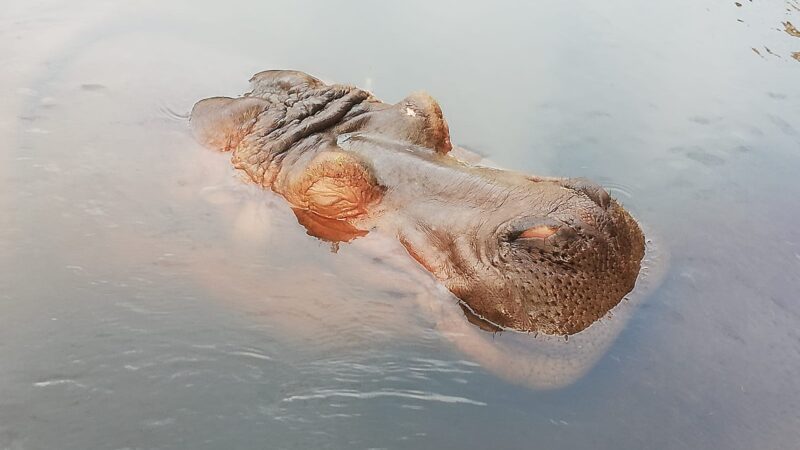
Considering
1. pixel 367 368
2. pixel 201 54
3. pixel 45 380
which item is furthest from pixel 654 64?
pixel 45 380

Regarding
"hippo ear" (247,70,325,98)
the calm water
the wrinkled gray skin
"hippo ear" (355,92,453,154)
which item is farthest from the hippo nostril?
"hippo ear" (247,70,325,98)

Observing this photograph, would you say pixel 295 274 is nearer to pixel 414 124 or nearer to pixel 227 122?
pixel 414 124

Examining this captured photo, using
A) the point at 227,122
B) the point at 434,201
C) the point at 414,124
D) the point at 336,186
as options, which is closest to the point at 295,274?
the point at 336,186

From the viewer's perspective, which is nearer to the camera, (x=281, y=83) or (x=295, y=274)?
(x=295, y=274)

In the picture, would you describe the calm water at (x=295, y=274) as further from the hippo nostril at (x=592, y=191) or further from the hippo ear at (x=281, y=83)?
the hippo nostril at (x=592, y=191)

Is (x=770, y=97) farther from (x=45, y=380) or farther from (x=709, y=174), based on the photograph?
(x=45, y=380)

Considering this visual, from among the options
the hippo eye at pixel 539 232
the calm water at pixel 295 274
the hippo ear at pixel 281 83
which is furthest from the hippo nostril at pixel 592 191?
the hippo ear at pixel 281 83
